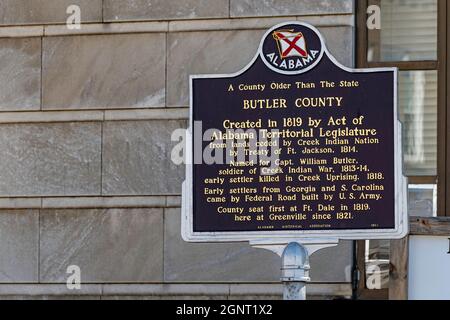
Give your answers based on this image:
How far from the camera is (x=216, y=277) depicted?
40.6 ft

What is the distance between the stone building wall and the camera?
12.5 metres

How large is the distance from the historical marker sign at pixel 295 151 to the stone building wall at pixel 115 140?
2493 mm

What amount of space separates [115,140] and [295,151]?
340 centimetres

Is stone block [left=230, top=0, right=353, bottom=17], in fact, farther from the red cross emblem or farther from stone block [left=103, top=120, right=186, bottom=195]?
the red cross emblem

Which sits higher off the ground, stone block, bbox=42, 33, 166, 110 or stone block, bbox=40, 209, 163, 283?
stone block, bbox=42, 33, 166, 110

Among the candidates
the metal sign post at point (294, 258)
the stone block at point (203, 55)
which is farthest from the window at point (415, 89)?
the metal sign post at point (294, 258)

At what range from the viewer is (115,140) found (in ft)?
41.9

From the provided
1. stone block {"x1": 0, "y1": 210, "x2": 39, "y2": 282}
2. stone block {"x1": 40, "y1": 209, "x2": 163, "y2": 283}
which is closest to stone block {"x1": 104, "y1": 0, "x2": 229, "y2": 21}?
stone block {"x1": 40, "y1": 209, "x2": 163, "y2": 283}

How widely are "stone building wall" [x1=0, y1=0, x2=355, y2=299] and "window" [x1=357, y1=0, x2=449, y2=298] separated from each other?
0.42 metres

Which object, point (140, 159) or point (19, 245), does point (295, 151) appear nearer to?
point (140, 159)

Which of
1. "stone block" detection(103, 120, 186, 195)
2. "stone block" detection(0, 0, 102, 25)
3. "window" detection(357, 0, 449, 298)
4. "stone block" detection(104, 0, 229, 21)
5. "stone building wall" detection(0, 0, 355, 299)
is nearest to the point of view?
"window" detection(357, 0, 449, 298)

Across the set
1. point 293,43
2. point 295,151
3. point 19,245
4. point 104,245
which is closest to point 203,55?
point 104,245

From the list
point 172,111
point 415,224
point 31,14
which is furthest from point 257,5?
point 415,224

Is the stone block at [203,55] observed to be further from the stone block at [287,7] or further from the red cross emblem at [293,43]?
the red cross emblem at [293,43]
